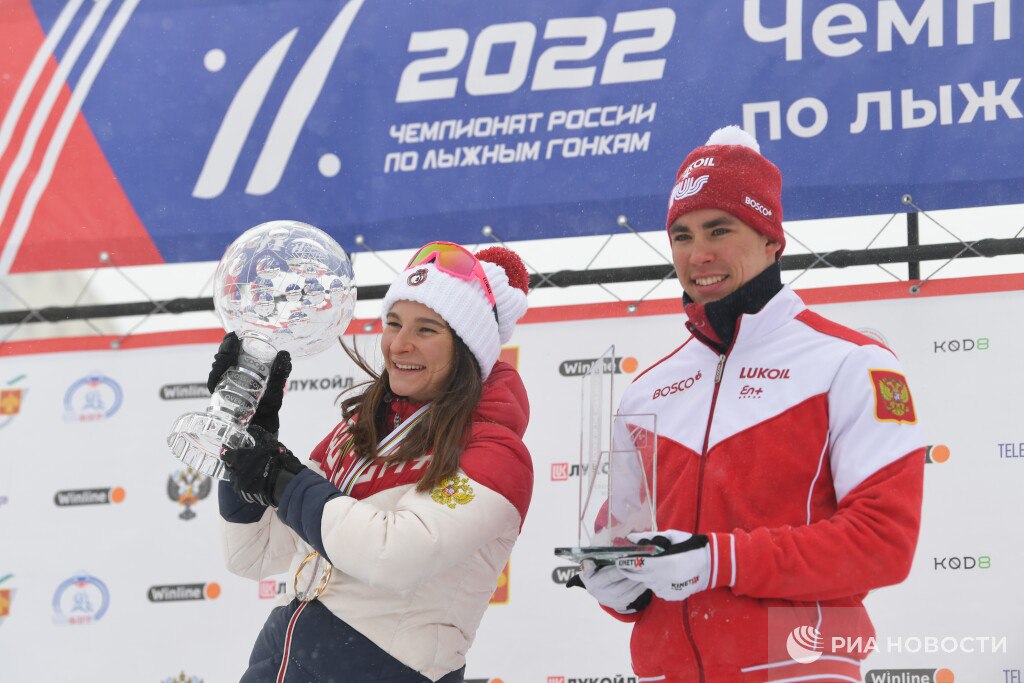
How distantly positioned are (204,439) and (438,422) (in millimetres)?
537

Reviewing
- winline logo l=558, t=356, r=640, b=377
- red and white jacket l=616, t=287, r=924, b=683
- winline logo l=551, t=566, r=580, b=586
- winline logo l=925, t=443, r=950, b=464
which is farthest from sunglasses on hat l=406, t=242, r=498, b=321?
winline logo l=925, t=443, r=950, b=464

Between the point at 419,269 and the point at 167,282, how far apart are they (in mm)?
2334

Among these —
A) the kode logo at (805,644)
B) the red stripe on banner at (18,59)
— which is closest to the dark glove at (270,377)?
the kode logo at (805,644)

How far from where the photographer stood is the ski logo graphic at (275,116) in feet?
14.6

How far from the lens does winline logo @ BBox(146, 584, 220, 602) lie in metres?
4.49

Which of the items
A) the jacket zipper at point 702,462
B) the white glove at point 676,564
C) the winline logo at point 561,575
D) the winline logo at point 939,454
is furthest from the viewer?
the winline logo at point 561,575

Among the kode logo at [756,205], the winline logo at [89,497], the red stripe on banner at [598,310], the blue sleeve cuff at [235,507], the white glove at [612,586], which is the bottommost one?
the white glove at [612,586]

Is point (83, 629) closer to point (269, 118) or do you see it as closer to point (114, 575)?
point (114, 575)

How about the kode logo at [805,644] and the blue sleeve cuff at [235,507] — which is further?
the blue sleeve cuff at [235,507]

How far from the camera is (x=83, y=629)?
14.7 ft

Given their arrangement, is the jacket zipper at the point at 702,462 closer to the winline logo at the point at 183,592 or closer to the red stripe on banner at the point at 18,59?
the winline logo at the point at 183,592

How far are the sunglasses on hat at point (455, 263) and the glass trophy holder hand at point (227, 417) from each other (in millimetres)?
495

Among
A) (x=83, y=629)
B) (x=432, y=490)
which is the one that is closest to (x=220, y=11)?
(x=83, y=629)

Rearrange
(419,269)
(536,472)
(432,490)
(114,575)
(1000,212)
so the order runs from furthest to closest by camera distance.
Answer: (114,575)
(536,472)
(1000,212)
(419,269)
(432,490)
